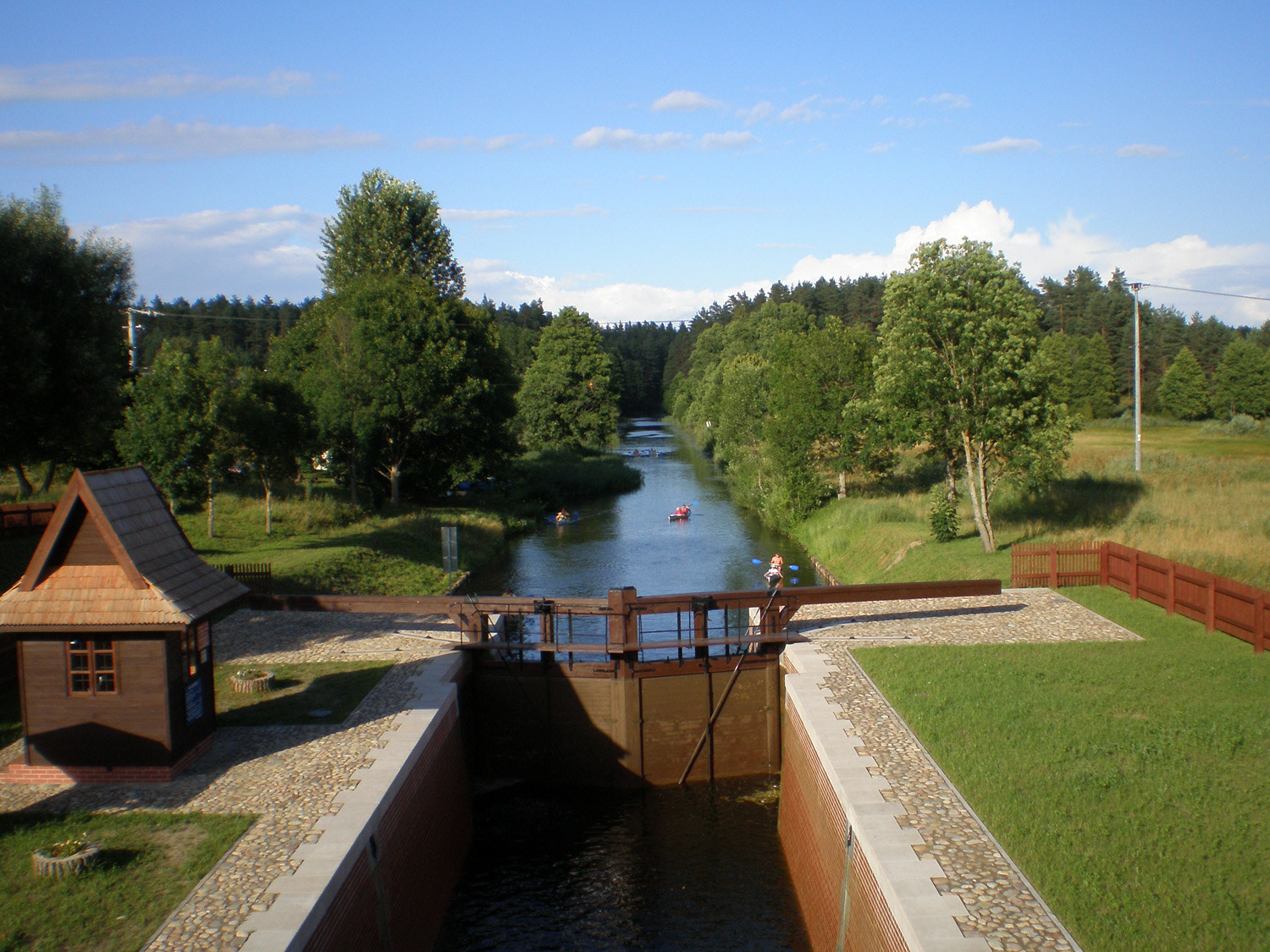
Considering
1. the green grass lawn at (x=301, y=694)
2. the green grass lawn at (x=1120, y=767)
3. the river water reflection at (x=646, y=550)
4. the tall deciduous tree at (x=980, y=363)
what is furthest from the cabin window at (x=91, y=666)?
the tall deciduous tree at (x=980, y=363)

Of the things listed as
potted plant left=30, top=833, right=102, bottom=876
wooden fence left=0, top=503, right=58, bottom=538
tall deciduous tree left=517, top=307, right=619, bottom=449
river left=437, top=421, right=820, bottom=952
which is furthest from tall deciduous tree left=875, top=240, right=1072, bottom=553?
tall deciduous tree left=517, top=307, right=619, bottom=449

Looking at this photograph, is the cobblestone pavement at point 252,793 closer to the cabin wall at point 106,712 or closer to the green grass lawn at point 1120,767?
the cabin wall at point 106,712

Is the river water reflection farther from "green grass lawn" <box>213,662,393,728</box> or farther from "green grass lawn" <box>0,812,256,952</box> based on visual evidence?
"green grass lawn" <box>0,812,256,952</box>

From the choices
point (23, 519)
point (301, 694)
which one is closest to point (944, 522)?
point (301, 694)

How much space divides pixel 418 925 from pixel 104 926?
378 centimetres

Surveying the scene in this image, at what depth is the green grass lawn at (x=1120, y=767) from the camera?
8.53 metres

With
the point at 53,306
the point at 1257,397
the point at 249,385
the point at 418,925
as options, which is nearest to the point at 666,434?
the point at 1257,397

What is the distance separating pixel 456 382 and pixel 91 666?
3128 centimetres

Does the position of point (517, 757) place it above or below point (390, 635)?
below

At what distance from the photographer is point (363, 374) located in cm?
3966

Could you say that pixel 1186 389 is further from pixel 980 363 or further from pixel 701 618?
pixel 701 618

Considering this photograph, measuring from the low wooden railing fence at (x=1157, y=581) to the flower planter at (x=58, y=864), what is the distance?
17.4 m

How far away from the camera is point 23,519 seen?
24.6 m

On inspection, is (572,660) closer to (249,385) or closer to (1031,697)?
(1031,697)
